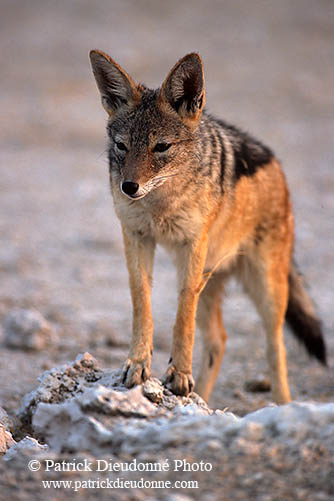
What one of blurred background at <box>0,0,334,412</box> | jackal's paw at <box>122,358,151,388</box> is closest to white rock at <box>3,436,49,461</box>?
jackal's paw at <box>122,358,151,388</box>

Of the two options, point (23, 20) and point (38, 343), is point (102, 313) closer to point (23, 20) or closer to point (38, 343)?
point (38, 343)

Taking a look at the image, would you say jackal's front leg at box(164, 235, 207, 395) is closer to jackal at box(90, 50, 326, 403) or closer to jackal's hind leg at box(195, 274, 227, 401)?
jackal at box(90, 50, 326, 403)

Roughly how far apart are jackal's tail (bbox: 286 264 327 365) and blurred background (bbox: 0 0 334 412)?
32cm

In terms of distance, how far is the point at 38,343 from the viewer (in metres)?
5.61

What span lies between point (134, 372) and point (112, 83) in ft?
6.03

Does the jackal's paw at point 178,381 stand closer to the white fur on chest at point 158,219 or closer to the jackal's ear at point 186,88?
the white fur on chest at point 158,219

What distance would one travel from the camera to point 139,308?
3.82 m

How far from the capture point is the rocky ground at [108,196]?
254 centimetres

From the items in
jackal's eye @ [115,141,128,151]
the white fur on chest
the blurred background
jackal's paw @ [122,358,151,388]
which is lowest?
the blurred background

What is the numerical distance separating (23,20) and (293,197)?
12910 mm

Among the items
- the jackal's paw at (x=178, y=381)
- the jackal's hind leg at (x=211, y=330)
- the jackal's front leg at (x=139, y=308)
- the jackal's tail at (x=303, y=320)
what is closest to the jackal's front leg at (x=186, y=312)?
the jackal's paw at (x=178, y=381)

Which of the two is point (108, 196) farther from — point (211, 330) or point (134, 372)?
point (134, 372)

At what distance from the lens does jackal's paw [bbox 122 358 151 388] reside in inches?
140

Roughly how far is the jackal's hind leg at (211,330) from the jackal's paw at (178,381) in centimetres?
137
